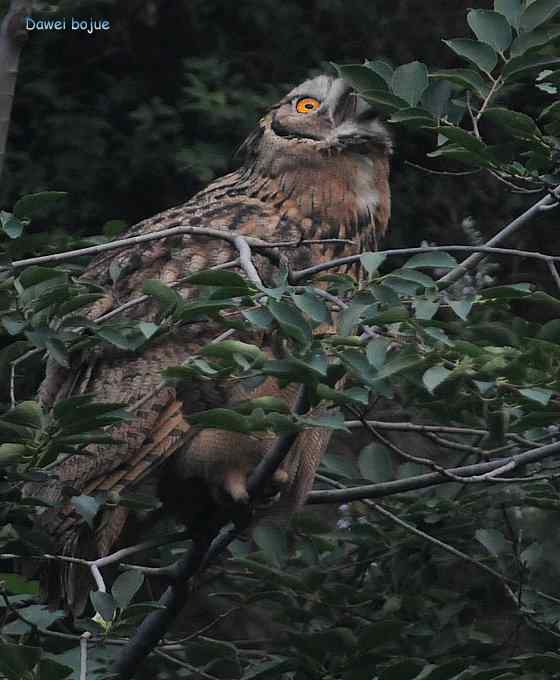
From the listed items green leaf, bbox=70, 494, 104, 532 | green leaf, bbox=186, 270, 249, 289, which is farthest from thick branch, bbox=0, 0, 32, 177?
green leaf, bbox=70, 494, 104, 532

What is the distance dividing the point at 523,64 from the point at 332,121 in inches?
42.2

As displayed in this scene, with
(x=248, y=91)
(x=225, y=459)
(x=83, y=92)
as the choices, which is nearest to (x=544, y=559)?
(x=225, y=459)

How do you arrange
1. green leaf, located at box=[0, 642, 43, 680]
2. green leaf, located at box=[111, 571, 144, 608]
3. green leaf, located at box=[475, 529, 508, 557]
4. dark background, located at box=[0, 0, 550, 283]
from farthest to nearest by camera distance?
dark background, located at box=[0, 0, 550, 283] → green leaf, located at box=[475, 529, 508, 557] → green leaf, located at box=[111, 571, 144, 608] → green leaf, located at box=[0, 642, 43, 680]

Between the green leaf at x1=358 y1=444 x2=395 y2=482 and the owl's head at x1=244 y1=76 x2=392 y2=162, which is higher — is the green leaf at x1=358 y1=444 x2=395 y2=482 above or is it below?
below

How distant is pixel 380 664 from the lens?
7.84 ft

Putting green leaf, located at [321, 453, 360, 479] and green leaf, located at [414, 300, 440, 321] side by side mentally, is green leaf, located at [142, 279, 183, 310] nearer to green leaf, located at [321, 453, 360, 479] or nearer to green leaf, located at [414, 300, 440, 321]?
green leaf, located at [414, 300, 440, 321]

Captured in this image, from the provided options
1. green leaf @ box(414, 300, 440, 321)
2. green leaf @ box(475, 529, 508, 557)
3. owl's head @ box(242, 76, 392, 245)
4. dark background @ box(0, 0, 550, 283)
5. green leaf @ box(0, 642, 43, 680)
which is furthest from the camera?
dark background @ box(0, 0, 550, 283)

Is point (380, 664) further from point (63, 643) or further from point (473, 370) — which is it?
point (473, 370)

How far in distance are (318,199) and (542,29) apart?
99 cm

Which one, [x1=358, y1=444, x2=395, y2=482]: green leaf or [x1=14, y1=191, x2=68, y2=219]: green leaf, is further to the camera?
[x1=358, y1=444, x2=395, y2=482]: green leaf

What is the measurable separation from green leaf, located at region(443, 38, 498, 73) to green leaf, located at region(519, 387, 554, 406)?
61cm

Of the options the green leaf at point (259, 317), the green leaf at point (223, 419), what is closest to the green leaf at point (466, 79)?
the green leaf at point (259, 317)

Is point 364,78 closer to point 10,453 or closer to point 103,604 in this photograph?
point 10,453

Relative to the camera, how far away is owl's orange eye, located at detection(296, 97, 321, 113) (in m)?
3.18
